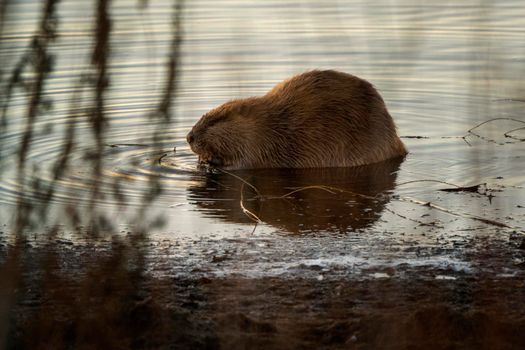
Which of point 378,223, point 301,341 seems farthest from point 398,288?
point 378,223

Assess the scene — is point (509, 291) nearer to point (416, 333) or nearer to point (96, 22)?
point (416, 333)

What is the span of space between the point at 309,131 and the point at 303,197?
1133 mm

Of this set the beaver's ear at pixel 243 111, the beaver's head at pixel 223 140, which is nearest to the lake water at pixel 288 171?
the beaver's head at pixel 223 140

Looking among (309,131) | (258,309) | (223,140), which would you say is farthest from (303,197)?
(258,309)

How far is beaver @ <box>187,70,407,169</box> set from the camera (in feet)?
24.3

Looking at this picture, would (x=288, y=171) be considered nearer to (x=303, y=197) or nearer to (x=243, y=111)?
(x=243, y=111)

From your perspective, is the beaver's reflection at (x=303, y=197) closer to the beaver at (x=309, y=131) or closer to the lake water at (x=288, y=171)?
the lake water at (x=288, y=171)

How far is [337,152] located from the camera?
24.2 feet

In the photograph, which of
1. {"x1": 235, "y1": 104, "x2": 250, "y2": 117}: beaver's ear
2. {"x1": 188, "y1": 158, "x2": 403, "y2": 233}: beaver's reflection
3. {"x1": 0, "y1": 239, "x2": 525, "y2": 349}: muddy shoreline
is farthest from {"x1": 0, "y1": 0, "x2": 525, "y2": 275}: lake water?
{"x1": 235, "y1": 104, "x2": 250, "y2": 117}: beaver's ear

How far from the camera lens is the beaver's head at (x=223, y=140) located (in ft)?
24.5

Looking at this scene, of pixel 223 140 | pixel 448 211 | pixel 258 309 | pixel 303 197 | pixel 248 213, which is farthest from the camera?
pixel 223 140

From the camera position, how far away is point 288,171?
24.2 ft

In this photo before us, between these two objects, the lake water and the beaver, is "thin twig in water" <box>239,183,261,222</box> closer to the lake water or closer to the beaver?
the lake water

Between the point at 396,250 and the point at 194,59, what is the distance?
228 inches
